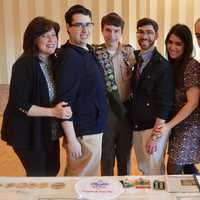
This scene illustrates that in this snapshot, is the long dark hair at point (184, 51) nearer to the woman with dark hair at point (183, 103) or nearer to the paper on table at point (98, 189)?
the woman with dark hair at point (183, 103)

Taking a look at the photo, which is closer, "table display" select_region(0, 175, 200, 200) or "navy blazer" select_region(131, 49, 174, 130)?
"table display" select_region(0, 175, 200, 200)

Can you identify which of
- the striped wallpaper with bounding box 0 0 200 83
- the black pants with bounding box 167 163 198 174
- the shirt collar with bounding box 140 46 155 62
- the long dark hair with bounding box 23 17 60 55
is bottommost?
the black pants with bounding box 167 163 198 174

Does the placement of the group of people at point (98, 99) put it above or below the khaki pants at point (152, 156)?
above

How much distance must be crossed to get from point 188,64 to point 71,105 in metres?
0.71

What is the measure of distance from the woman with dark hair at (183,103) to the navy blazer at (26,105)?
26.8 inches

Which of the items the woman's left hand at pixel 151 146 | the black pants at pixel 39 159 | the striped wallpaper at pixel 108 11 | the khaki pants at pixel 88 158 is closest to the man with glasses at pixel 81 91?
the khaki pants at pixel 88 158

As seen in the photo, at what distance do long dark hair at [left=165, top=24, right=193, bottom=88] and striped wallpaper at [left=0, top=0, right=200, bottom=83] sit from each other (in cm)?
228

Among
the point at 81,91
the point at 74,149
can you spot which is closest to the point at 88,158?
the point at 74,149

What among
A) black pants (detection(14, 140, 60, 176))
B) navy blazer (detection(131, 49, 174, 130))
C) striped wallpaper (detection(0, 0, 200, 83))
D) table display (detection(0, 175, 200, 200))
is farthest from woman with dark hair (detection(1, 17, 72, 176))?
striped wallpaper (detection(0, 0, 200, 83))

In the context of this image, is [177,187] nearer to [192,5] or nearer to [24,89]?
[24,89]

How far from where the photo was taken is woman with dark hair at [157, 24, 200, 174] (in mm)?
1966

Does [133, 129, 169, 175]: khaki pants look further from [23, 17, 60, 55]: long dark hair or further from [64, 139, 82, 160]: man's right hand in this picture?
[23, 17, 60, 55]: long dark hair

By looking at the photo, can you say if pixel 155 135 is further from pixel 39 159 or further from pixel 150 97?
pixel 39 159

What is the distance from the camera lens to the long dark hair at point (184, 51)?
1.97m
